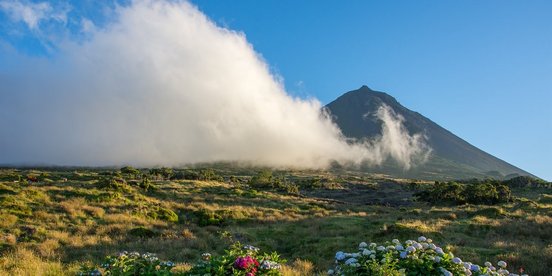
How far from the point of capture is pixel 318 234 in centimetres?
2120

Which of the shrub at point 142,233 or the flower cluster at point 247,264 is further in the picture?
the shrub at point 142,233

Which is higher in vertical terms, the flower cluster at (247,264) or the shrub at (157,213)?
the flower cluster at (247,264)

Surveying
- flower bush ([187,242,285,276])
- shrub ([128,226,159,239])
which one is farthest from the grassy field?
flower bush ([187,242,285,276])

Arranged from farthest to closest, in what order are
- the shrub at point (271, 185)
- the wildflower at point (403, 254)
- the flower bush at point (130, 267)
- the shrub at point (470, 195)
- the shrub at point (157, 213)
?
the shrub at point (271, 185)
the shrub at point (470, 195)
the shrub at point (157, 213)
the flower bush at point (130, 267)
the wildflower at point (403, 254)

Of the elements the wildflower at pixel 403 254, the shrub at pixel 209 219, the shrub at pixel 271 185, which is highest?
the wildflower at pixel 403 254

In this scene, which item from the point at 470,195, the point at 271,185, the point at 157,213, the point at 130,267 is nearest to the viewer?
the point at 130,267

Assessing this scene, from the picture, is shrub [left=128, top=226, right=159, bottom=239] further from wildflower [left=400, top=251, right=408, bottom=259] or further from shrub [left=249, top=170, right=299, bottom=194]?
shrub [left=249, top=170, right=299, bottom=194]

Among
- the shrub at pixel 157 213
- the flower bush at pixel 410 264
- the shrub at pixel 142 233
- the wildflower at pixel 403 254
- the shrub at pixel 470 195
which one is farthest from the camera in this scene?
the shrub at pixel 470 195

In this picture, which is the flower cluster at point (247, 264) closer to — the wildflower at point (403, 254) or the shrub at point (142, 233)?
the wildflower at point (403, 254)

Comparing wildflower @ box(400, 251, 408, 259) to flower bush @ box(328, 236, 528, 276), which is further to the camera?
wildflower @ box(400, 251, 408, 259)

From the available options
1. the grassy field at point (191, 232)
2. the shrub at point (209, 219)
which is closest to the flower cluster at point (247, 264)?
the grassy field at point (191, 232)

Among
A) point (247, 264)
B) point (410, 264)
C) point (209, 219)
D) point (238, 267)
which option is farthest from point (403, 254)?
point (209, 219)

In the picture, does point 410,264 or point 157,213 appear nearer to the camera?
point 410,264

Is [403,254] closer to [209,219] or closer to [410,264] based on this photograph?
[410,264]
